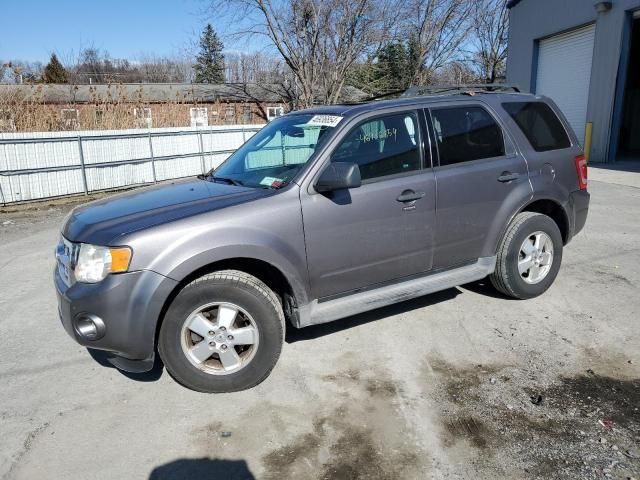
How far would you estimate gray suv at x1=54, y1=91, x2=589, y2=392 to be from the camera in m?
3.07

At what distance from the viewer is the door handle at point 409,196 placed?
3.78m

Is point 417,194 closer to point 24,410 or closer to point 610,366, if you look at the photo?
point 610,366

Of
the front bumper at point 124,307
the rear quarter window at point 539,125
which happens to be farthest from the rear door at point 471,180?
the front bumper at point 124,307

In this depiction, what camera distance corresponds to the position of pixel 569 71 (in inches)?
666

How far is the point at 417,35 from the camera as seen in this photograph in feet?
98.0

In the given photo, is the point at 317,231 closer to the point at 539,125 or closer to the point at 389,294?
the point at 389,294

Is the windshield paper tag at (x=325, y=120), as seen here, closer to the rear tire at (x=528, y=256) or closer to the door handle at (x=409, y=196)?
the door handle at (x=409, y=196)

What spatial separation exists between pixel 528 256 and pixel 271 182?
258cm

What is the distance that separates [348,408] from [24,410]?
213cm

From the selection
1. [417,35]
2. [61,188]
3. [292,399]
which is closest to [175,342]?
[292,399]

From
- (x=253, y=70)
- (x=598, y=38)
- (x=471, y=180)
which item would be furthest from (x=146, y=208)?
(x=253, y=70)

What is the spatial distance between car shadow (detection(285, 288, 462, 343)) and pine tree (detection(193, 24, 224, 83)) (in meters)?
40.0

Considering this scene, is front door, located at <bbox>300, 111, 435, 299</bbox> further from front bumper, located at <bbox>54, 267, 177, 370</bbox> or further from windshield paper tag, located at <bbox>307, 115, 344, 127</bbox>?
→ front bumper, located at <bbox>54, 267, 177, 370</bbox>

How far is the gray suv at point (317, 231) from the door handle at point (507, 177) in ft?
0.07
